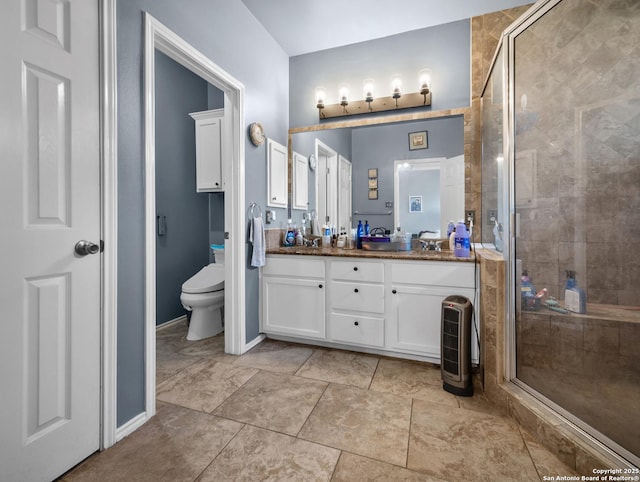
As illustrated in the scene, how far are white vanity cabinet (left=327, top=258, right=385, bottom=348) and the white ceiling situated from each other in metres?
2.03

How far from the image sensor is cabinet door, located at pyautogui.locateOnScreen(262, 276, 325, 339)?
8.09 ft

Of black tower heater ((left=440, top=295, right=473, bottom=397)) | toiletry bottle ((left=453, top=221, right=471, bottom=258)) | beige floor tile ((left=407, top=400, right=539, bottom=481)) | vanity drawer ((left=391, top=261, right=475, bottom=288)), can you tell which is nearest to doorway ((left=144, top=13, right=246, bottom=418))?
vanity drawer ((left=391, top=261, right=475, bottom=288))

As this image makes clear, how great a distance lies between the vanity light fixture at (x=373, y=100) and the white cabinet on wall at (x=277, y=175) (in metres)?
0.58

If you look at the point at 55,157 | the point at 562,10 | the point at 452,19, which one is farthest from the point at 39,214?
the point at 452,19

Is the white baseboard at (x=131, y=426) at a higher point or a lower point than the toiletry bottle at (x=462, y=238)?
lower

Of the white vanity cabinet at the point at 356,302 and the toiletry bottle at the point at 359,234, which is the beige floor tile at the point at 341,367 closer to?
the white vanity cabinet at the point at 356,302

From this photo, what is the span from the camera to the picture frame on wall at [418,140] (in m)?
2.60

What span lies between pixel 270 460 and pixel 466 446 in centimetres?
90

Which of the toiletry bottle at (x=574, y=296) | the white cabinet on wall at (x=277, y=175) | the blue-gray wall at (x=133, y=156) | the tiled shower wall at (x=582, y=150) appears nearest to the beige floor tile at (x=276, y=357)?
the blue-gray wall at (x=133, y=156)

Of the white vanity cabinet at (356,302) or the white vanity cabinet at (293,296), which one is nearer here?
the white vanity cabinet at (356,302)

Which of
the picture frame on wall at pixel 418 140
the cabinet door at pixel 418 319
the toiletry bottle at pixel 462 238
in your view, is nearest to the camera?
the cabinet door at pixel 418 319

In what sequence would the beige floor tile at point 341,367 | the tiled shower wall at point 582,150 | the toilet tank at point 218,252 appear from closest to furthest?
the tiled shower wall at point 582,150
the beige floor tile at point 341,367
the toilet tank at point 218,252

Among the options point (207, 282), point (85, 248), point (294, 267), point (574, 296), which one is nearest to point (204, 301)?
point (207, 282)

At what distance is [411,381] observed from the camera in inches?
78.1
